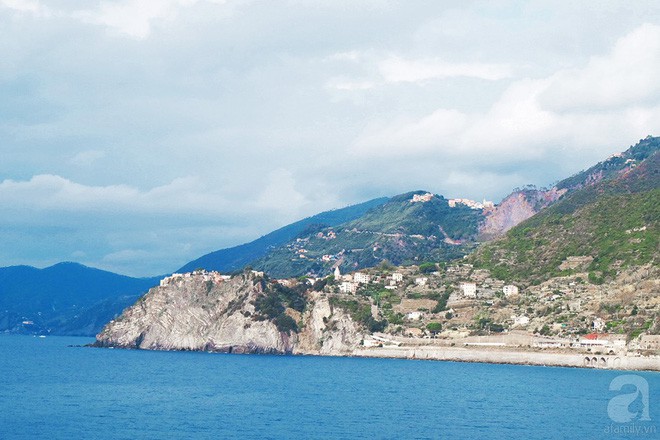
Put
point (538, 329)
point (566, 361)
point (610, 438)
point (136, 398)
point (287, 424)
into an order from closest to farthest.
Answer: point (610, 438), point (287, 424), point (136, 398), point (566, 361), point (538, 329)

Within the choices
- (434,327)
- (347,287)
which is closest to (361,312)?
(434,327)

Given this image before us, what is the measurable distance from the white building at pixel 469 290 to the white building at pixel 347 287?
23.1 meters

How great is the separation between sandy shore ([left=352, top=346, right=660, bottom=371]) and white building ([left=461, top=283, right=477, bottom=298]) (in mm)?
21569

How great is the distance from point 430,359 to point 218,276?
191ft

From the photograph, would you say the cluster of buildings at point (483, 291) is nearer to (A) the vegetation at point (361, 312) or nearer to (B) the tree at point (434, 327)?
(B) the tree at point (434, 327)

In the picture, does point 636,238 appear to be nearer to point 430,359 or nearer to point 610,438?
point 430,359

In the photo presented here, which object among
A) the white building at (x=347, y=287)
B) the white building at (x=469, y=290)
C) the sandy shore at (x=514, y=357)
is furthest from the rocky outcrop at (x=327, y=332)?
the white building at (x=469, y=290)

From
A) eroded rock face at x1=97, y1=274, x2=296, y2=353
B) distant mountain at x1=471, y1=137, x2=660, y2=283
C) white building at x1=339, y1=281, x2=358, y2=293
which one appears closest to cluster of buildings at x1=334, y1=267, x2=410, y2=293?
white building at x1=339, y1=281, x2=358, y2=293

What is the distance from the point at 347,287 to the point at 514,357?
50018 mm

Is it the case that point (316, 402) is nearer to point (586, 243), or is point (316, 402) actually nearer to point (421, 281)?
point (586, 243)

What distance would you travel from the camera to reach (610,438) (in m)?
55.1

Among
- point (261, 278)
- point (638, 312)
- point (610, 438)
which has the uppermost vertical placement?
point (261, 278)

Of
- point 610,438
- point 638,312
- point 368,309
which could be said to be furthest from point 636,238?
point 610,438

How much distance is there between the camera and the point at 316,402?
245 feet
